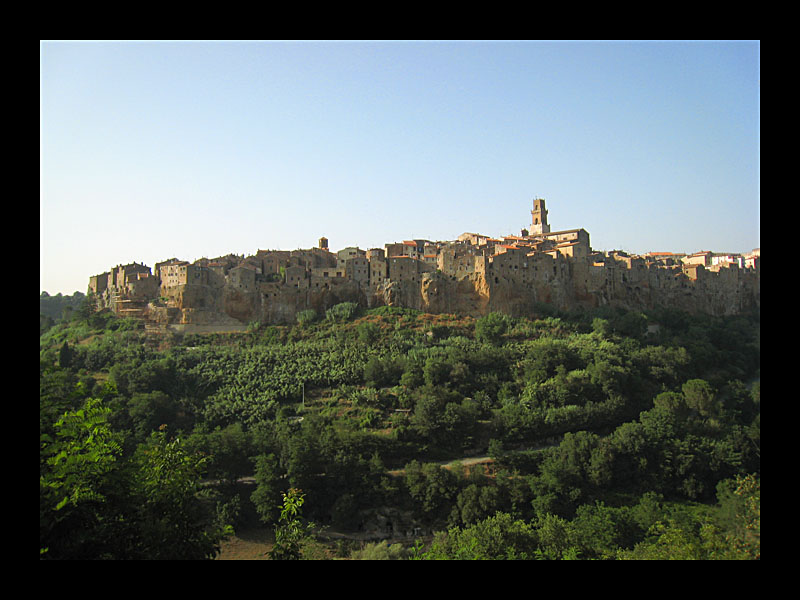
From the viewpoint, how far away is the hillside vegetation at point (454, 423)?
1533 centimetres

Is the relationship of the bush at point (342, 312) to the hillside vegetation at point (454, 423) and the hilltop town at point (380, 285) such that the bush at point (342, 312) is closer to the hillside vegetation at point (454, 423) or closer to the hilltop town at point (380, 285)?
the hillside vegetation at point (454, 423)

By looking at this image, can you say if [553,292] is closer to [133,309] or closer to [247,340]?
[247,340]

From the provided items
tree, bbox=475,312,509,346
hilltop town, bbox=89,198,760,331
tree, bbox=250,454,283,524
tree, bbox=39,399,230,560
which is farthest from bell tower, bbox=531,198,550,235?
tree, bbox=39,399,230,560

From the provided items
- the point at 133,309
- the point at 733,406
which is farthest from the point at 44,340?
the point at 733,406

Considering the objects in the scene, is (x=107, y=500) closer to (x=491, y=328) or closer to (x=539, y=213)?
(x=491, y=328)

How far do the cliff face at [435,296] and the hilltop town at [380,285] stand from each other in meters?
0.05

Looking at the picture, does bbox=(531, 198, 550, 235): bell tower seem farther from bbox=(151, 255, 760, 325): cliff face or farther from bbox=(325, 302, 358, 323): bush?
bbox=(325, 302, 358, 323): bush

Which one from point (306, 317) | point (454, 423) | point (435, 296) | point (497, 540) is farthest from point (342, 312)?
point (497, 540)

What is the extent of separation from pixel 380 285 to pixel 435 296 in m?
3.00

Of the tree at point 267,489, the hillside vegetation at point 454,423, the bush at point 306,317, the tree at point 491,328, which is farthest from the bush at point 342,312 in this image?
the tree at point 267,489

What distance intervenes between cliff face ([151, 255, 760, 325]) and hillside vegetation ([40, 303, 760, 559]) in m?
0.92

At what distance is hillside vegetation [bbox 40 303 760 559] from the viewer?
50.3ft
